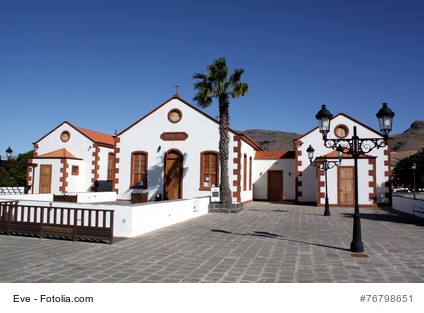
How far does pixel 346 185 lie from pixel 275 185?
6.38 meters

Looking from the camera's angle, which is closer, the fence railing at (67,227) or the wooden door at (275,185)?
the fence railing at (67,227)

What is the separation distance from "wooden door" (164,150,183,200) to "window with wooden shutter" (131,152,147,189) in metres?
1.53

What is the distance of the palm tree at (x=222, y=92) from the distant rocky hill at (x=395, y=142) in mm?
98167

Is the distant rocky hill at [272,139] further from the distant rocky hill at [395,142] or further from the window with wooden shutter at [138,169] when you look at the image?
the window with wooden shutter at [138,169]

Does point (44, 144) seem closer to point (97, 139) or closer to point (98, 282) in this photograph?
point (97, 139)

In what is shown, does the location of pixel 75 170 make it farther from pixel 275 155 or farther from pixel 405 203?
pixel 405 203

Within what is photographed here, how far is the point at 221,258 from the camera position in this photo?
7.01 metres

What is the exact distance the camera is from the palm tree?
1775 cm

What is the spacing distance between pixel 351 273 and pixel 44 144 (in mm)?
26808

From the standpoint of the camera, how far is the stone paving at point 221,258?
5605 mm

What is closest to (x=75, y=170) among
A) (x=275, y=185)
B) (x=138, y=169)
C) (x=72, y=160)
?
(x=72, y=160)

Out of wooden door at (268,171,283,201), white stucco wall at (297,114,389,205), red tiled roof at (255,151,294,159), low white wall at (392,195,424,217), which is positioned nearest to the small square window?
red tiled roof at (255,151,294,159)

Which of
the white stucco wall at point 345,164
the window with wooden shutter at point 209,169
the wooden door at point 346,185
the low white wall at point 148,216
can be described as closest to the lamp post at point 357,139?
the low white wall at point 148,216

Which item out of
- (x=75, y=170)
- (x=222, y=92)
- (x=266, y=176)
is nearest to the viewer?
(x=222, y=92)
